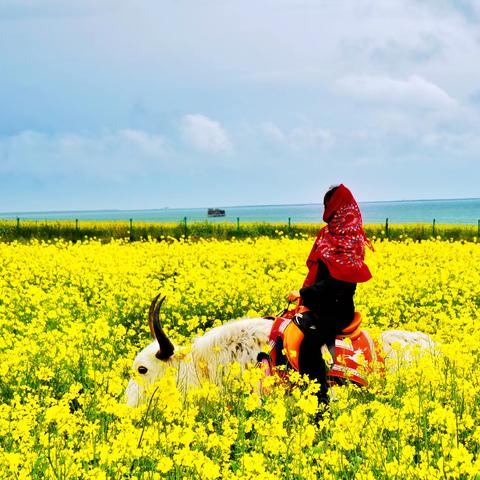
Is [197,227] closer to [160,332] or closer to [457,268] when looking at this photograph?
[457,268]

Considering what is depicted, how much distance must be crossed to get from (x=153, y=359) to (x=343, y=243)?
1755 mm

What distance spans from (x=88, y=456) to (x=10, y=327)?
6.16m

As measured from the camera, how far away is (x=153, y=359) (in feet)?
15.9

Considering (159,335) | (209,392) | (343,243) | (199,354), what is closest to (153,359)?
(159,335)

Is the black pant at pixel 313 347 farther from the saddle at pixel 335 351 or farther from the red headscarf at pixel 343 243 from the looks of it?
the red headscarf at pixel 343 243

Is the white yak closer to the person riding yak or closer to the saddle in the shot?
the saddle

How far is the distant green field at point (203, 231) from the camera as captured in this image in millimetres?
25984

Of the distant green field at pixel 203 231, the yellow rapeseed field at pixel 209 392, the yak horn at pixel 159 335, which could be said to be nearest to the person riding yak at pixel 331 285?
the yellow rapeseed field at pixel 209 392

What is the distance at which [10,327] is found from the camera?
9070 millimetres

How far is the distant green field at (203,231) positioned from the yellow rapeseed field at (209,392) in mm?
9418

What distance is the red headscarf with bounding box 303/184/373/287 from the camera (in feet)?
16.7

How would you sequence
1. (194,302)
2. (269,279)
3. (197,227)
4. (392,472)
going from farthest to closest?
(197,227) < (269,279) < (194,302) < (392,472)

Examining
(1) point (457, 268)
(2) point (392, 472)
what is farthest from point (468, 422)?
(1) point (457, 268)

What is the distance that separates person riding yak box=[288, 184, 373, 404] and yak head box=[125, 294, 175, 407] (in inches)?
42.0
